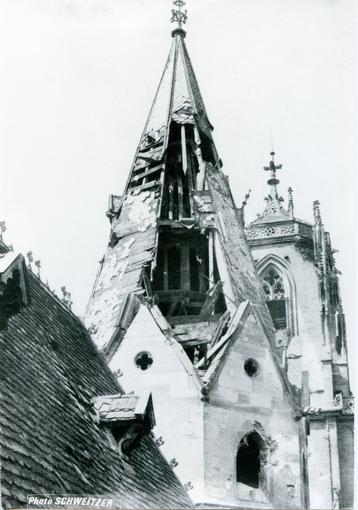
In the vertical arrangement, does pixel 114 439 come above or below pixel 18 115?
below

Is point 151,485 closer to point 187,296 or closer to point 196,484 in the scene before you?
point 196,484

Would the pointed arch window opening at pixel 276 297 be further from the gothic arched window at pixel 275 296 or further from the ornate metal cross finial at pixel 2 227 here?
the ornate metal cross finial at pixel 2 227

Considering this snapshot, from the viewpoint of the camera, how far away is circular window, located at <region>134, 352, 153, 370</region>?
14539mm

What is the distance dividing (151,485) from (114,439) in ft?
2.59

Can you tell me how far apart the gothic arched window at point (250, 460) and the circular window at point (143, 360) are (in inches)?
84.4

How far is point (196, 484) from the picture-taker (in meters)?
12.9

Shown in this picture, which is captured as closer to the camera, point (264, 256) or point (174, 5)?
point (174, 5)

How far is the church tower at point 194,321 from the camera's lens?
13594 millimetres

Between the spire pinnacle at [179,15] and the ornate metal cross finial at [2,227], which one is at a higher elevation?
the spire pinnacle at [179,15]

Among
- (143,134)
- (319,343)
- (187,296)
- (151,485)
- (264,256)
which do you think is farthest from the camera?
(264,256)

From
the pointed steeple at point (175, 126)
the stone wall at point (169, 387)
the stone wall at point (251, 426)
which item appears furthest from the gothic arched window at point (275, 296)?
the stone wall at point (169, 387)

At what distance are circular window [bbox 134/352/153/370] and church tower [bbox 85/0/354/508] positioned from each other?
0.06 feet

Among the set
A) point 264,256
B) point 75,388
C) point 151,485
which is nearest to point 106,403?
point 75,388

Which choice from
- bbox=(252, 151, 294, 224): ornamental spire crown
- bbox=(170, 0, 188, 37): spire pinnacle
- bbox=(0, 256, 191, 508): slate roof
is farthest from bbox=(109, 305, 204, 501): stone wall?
bbox=(252, 151, 294, 224): ornamental spire crown
